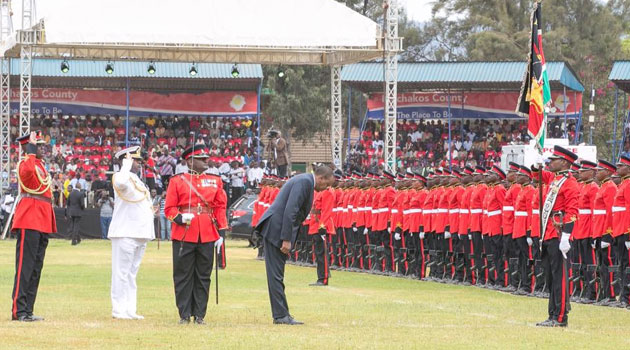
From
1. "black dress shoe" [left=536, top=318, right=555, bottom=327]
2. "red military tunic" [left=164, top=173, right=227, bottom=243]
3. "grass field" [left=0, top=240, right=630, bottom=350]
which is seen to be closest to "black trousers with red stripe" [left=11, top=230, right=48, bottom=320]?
"grass field" [left=0, top=240, right=630, bottom=350]

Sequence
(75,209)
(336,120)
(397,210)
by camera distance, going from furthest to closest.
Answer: (336,120), (75,209), (397,210)

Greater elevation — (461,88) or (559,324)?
(461,88)

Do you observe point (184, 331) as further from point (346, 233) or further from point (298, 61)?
point (298, 61)

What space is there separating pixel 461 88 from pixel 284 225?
37507 millimetres

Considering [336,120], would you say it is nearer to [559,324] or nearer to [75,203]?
[75,203]

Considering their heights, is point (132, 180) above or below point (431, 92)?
below

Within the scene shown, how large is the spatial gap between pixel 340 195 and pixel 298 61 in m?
11.9

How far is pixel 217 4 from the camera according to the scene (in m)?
36.7

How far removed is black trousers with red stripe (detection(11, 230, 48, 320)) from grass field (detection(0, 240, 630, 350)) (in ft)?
1.25

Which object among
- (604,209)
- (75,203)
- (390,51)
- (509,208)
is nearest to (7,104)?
(75,203)

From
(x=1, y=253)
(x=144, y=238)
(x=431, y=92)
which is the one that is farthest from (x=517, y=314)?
(x=431, y=92)

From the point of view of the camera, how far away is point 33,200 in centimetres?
1539

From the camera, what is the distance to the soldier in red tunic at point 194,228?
14.9 m

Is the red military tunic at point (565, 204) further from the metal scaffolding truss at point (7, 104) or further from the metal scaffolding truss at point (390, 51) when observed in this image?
the metal scaffolding truss at point (7, 104)
